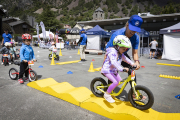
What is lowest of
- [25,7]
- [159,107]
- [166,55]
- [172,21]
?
[159,107]

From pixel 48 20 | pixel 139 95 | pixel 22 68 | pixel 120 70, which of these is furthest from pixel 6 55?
pixel 48 20

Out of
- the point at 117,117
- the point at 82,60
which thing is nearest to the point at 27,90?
the point at 117,117

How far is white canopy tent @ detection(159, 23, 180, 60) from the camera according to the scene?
11.9 metres

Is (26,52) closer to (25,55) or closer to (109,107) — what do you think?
(25,55)

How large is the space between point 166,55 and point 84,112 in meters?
12.1

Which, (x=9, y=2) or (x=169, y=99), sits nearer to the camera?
(x=169, y=99)

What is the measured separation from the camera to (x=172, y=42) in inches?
480

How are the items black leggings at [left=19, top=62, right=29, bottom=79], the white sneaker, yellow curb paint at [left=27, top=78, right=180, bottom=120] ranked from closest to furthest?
yellow curb paint at [left=27, top=78, right=180, bottom=120] < the white sneaker < black leggings at [left=19, top=62, right=29, bottom=79]

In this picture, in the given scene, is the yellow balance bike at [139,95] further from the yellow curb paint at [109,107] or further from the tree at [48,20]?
the tree at [48,20]

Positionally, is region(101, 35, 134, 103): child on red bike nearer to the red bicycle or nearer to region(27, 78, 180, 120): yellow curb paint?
region(27, 78, 180, 120): yellow curb paint

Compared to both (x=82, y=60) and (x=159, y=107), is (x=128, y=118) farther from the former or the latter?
(x=82, y=60)

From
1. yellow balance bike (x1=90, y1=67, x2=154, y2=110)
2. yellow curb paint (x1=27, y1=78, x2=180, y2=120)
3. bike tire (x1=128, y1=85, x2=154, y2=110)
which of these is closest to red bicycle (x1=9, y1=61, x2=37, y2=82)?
yellow curb paint (x1=27, y1=78, x2=180, y2=120)

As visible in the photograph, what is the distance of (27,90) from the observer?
4484mm

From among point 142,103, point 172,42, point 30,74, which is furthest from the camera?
point 172,42
